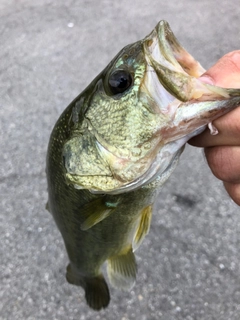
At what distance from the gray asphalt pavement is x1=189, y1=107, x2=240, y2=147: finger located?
1.08 m

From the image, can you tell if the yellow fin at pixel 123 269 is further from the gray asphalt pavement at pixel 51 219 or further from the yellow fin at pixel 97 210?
the gray asphalt pavement at pixel 51 219

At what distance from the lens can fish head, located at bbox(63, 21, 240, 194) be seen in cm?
71

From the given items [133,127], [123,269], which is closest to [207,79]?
[133,127]

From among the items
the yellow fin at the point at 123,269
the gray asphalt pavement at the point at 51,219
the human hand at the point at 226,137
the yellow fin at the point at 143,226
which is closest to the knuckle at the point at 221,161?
the human hand at the point at 226,137

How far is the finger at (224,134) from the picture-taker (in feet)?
2.41

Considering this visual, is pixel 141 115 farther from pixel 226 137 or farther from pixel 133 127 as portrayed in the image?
pixel 226 137

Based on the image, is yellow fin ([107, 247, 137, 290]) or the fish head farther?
yellow fin ([107, 247, 137, 290])

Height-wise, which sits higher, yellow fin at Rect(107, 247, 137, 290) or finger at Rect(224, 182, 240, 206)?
finger at Rect(224, 182, 240, 206)

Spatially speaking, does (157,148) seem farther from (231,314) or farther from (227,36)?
(227,36)

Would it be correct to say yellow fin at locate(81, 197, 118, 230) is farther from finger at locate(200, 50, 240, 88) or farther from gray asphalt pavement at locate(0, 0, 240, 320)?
gray asphalt pavement at locate(0, 0, 240, 320)

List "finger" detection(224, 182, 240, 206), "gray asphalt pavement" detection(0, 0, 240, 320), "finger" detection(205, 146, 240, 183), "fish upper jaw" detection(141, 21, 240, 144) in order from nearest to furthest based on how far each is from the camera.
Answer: "fish upper jaw" detection(141, 21, 240, 144) < "finger" detection(205, 146, 240, 183) < "finger" detection(224, 182, 240, 206) < "gray asphalt pavement" detection(0, 0, 240, 320)

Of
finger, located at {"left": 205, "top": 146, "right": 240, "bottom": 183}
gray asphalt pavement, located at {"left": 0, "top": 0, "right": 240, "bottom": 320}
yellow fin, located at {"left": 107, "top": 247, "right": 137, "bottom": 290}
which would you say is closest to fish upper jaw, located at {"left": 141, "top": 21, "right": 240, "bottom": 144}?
finger, located at {"left": 205, "top": 146, "right": 240, "bottom": 183}

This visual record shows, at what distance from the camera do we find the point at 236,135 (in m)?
0.77

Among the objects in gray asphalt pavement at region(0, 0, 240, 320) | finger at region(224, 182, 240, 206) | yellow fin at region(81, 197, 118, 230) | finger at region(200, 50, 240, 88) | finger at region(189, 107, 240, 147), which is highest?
finger at region(200, 50, 240, 88)
